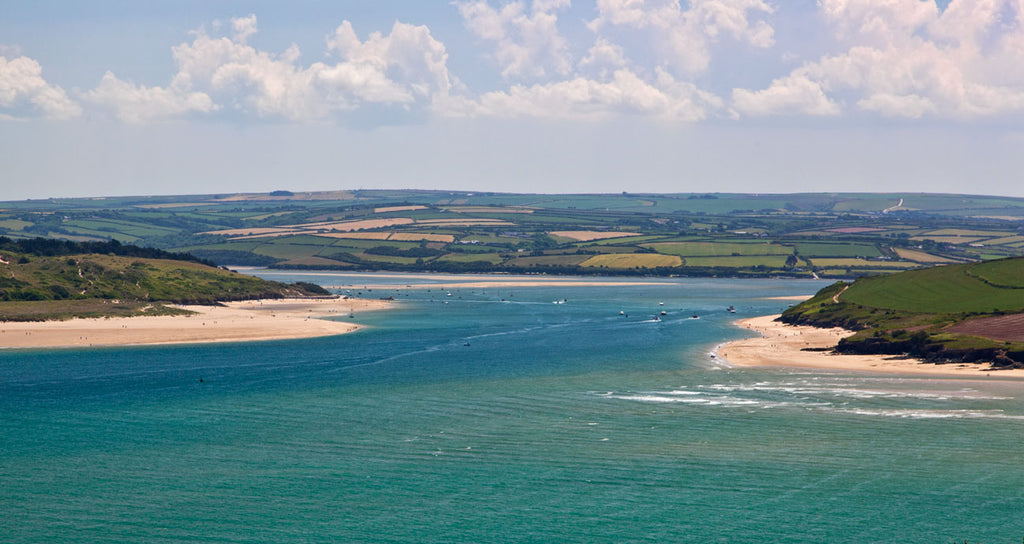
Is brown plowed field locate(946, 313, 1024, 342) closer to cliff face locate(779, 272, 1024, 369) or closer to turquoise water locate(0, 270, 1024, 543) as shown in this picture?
cliff face locate(779, 272, 1024, 369)

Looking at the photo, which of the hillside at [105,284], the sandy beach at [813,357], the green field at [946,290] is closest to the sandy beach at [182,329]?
the hillside at [105,284]

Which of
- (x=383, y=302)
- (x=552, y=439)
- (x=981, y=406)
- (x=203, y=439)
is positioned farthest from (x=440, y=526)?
(x=383, y=302)

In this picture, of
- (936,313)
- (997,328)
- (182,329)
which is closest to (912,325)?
(936,313)

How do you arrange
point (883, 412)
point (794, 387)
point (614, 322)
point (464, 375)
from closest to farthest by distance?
point (883, 412) < point (794, 387) < point (464, 375) < point (614, 322)

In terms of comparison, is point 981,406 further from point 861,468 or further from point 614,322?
point 614,322

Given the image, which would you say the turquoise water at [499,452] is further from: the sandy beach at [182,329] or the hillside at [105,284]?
the hillside at [105,284]

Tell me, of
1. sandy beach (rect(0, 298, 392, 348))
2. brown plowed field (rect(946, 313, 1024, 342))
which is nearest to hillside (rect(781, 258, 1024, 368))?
brown plowed field (rect(946, 313, 1024, 342))
